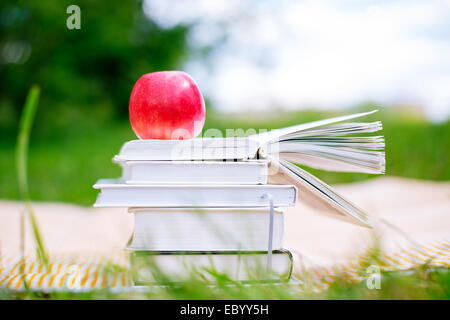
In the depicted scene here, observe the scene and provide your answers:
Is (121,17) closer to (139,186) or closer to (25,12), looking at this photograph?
(25,12)

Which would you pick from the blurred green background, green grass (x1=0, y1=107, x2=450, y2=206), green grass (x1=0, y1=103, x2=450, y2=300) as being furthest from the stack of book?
the blurred green background

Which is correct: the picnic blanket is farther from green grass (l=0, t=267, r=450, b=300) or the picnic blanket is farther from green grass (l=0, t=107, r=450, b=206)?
green grass (l=0, t=107, r=450, b=206)

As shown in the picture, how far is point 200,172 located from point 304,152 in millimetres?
213

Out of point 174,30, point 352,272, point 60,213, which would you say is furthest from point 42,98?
point 352,272

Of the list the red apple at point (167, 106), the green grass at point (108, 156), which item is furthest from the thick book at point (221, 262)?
the green grass at point (108, 156)

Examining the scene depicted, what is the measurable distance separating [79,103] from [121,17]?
117cm

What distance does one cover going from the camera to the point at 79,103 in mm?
5297

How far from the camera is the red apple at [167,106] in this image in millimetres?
926

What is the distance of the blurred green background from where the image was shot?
4.24 meters

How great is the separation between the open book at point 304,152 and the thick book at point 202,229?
9cm

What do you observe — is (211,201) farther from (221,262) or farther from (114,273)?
(114,273)

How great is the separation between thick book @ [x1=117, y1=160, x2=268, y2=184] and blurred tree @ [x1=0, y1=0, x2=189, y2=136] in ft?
15.0

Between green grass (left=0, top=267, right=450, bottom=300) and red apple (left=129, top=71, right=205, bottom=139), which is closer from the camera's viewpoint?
green grass (left=0, top=267, right=450, bottom=300)

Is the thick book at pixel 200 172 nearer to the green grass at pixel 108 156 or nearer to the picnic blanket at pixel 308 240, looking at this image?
the picnic blanket at pixel 308 240
